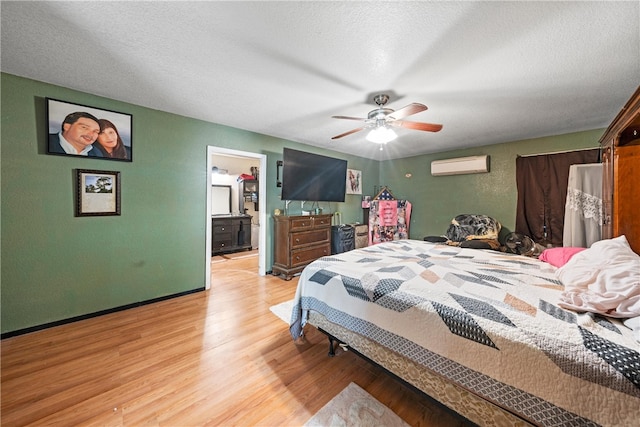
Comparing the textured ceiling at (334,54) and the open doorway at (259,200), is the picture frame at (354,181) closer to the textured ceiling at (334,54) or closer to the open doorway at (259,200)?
the open doorway at (259,200)

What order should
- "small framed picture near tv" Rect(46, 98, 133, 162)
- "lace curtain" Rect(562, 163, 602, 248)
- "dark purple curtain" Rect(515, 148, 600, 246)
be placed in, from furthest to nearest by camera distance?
"dark purple curtain" Rect(515, 148, 600, 246) → "lace curtain" Rect(562, 163, 602, 248) → "small framed picture near tv" Rect(46, 98, 133, 162)

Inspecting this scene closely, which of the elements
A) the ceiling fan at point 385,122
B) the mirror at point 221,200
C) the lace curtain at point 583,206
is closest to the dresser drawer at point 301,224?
the ceiling fan at point 385,122

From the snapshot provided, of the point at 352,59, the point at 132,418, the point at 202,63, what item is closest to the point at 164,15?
the point at 202,63

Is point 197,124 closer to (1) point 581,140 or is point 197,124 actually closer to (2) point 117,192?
(2) point 117,192

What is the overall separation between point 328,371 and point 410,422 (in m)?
0.62

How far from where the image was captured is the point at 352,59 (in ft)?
6.01

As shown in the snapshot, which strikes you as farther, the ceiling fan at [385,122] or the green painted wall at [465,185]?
the green painted wall at [465,185]

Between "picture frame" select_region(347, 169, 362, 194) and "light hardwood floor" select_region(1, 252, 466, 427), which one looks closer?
"light hardwood floor" select_region(1, 252, 466, 427)

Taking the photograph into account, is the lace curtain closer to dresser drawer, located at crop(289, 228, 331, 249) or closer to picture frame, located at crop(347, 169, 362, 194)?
picture frame, located at crop(347, 169, 362, 194)

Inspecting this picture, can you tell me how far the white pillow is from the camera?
43.0 inches

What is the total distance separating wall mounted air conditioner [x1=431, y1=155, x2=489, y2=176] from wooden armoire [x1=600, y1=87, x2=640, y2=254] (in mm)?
2165

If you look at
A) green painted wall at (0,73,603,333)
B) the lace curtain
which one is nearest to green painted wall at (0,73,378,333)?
green painted wall at (0,73,603,333)

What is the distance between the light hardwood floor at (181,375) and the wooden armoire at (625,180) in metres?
2.20

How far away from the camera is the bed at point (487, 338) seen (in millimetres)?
886
